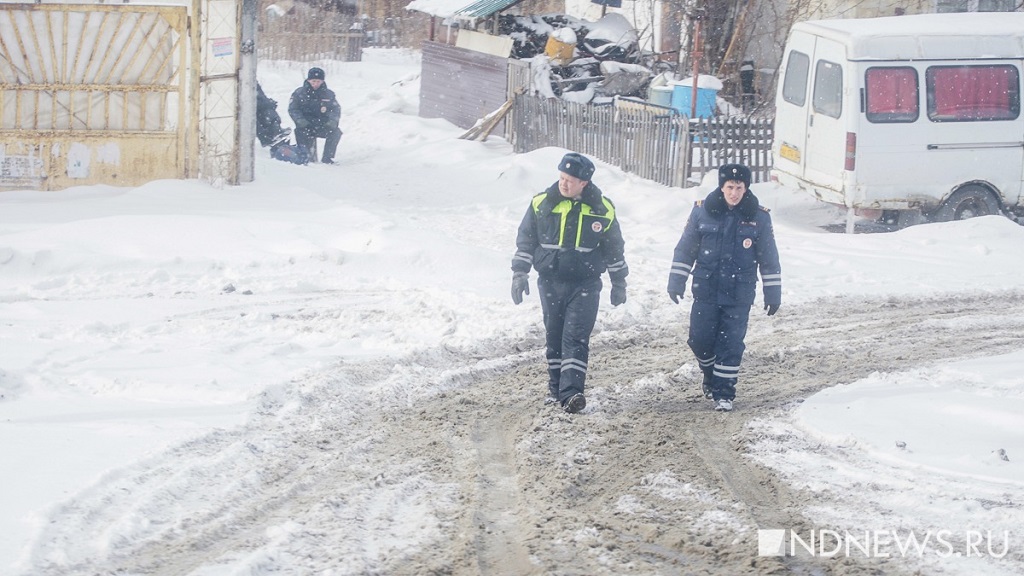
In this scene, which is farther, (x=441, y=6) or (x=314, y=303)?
(x=441, y=6)

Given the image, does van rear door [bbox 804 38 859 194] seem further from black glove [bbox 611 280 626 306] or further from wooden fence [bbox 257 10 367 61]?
wooden fence [bbox 257 10 367 61]

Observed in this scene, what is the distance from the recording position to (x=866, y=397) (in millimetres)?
6898

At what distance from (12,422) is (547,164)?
36.9 ft

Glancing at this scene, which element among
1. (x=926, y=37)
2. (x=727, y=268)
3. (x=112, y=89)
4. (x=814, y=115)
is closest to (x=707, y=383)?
(x=727, y=268)

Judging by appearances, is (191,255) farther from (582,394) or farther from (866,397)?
(866,397)

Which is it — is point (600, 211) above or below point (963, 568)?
above

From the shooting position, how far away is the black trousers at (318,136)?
58.3ft

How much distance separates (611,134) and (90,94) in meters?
7.45

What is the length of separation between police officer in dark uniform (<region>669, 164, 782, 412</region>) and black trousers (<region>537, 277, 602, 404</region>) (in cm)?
54

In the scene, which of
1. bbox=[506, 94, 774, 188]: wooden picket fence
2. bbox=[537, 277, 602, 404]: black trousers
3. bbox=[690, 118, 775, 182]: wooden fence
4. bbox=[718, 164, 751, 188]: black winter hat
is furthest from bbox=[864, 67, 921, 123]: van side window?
bbox=[537, 277, 602, 404]: black trousers

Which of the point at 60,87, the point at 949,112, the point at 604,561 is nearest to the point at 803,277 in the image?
the point at 949,112

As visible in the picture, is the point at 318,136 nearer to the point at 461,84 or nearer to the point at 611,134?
the point at 611,134

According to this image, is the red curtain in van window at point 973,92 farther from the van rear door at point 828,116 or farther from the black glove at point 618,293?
the black glove at point 618,293

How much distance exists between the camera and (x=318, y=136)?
18.0 metres
